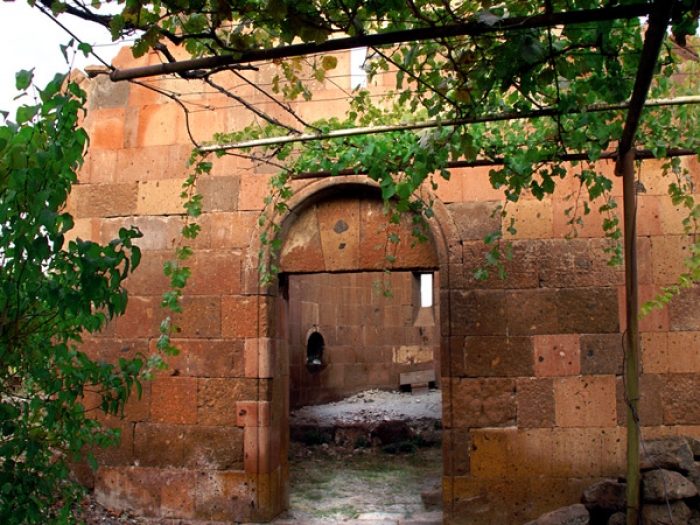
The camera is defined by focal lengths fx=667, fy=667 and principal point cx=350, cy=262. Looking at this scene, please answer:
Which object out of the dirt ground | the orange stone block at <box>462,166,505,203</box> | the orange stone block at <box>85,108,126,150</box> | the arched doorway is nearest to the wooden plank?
the arched doorway

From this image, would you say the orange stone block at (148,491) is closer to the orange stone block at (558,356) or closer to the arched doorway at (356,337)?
the arched doorway at (356,337)

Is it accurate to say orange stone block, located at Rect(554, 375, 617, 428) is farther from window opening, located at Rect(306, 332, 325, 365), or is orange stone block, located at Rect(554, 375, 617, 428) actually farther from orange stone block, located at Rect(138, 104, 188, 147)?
window opening, located at Rect(306, 332, 325, 365)

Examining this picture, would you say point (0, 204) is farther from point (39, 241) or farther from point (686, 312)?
point (686, 312)

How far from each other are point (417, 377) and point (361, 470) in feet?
19.2

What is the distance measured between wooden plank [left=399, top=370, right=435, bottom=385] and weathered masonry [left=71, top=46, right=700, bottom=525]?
7.73 meters

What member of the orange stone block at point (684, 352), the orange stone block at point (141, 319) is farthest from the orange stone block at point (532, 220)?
the orange stone block at point (141, 319)

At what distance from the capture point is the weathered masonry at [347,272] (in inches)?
227

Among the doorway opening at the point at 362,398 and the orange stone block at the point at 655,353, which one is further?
the doorway opening at the point at 362,398

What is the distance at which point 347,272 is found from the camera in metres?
6.60

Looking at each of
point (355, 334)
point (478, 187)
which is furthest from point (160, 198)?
point (355, 334)

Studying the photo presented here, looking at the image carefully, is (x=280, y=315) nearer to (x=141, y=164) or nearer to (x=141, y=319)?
(x=141, y=319)

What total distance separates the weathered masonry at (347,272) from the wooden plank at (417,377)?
7.73 metres

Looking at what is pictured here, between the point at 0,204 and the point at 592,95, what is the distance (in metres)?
3.21

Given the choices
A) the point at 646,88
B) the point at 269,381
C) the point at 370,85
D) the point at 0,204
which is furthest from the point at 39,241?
the point at 370,85
